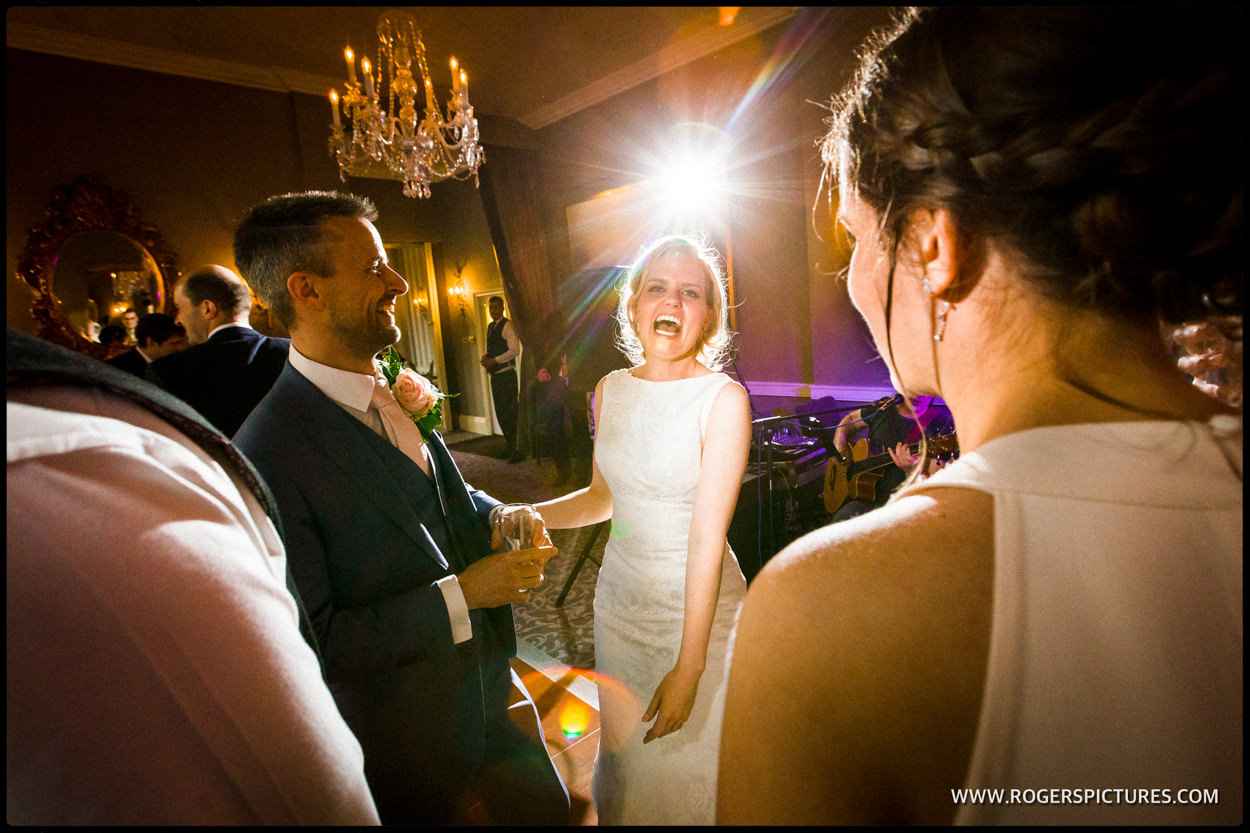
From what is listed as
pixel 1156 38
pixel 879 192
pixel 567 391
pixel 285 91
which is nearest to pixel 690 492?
pixel 879 192

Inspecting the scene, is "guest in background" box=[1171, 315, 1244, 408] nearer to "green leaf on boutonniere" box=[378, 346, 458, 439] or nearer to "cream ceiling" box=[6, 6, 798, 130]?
"green leaf on boutonniere" box=[378, 346, 458, 439]

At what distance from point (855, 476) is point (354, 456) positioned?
3208 millimetres

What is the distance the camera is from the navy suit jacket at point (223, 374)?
2617 mm

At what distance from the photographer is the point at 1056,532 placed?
0.53 metres

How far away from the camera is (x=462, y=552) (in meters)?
1.65

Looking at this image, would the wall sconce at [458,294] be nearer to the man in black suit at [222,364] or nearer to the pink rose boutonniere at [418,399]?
the man in black suit at [222,364]

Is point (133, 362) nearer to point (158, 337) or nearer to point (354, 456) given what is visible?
point (158, 337)

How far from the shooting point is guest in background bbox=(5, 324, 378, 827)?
16.3 inches

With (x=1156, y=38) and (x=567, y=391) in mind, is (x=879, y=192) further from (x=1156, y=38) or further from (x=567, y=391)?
(x=567, y=391)

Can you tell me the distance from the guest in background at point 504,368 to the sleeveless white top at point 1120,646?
787 centimetres

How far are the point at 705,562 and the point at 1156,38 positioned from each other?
1308 mm

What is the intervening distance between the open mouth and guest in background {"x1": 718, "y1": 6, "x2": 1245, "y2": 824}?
1267 millimetres

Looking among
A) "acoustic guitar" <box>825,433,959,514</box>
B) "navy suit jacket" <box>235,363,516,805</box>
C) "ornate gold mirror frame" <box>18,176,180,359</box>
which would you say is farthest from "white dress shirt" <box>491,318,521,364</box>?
"navy suit jacket" <box>235,363,516,805</box>

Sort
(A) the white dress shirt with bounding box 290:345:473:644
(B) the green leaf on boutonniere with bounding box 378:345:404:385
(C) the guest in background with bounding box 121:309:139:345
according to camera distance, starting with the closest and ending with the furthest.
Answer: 1. (A) the white dress shirt with bounding box 290:345:473:644
2. (B) the green leaf on boutonniere with bounding box 378:345:404:385
3. (C) the guest in background with bounding box 121:309:139:345
